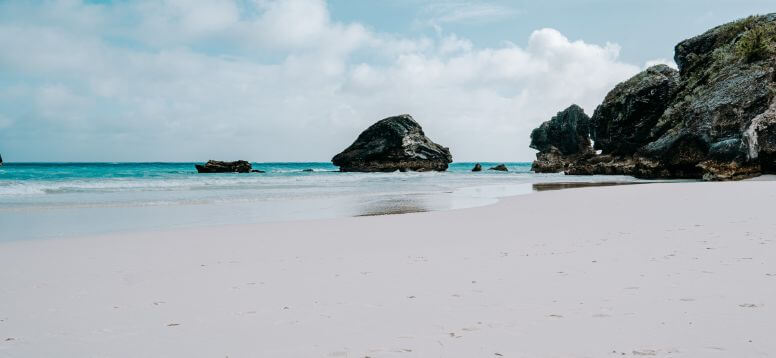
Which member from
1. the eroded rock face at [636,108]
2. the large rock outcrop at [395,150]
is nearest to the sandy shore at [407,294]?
the eroded rock face at [636,108]

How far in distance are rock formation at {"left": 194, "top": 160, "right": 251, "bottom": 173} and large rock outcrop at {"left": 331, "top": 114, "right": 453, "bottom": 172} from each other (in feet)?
49.7

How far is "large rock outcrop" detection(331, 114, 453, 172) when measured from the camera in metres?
68.2

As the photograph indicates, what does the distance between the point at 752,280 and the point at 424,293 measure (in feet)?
11.1

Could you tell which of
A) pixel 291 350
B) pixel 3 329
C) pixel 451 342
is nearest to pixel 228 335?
pixel 291 350

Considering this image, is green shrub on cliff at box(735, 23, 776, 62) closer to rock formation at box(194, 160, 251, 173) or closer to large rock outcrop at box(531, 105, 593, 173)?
large rock outcrop at box(531, 105, 593, 173)

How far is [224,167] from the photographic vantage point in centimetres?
6556

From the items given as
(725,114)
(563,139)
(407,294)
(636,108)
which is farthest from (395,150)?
(407,294)

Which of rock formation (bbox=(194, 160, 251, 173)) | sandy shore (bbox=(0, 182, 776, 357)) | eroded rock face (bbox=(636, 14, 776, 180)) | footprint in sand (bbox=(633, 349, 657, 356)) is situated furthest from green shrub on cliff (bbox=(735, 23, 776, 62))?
rock formation (bbox=(194, 160, 251, 173))

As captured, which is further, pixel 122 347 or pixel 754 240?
pixel 754 240

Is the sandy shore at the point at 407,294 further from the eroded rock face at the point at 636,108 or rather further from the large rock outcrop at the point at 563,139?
the large rock outcrop at the point at 563,139

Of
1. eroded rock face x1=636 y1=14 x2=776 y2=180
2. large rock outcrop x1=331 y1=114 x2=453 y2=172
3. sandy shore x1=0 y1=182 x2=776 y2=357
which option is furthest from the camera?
large rock outcrop x1=331 y1=114 x2=453 y2=172

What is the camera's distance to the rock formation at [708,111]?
25.0 metres

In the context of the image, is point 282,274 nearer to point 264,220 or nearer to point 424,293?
point 424,293

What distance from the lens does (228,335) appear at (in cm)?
394
